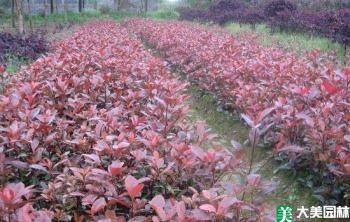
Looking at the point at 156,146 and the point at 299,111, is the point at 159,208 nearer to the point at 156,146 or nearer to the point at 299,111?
the point at 156,146

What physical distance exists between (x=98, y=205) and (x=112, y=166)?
24cm

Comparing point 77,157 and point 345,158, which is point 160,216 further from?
point 345,158

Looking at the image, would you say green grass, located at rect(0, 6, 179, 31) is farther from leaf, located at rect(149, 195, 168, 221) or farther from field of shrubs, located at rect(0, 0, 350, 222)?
leaf, located at rect(149, 195, 168, 221)

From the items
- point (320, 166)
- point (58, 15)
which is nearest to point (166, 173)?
point (320, 166)

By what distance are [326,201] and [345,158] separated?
0.48m

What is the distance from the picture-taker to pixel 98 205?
190 cm

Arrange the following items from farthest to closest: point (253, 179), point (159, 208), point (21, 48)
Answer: point (21, 48) → point (253, 179) → point (159, 208)

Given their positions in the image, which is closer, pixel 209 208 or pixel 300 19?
pixel 209 208

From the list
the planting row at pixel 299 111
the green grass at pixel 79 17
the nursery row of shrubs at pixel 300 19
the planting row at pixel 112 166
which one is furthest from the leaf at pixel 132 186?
the green grass at pixel 79 17

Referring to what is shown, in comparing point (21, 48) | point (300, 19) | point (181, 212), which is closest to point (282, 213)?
point (181, 212)

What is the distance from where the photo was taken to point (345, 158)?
289 centimetres

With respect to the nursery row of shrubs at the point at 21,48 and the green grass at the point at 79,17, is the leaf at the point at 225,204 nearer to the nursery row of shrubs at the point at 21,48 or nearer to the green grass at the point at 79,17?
the nursery row of shrubs at the point at 21,48

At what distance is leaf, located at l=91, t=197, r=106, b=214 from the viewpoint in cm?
188

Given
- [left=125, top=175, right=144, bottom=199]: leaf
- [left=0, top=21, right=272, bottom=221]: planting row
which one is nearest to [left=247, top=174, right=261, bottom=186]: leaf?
[left=0, top=21, right=272, bottom=221]: planting row
